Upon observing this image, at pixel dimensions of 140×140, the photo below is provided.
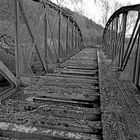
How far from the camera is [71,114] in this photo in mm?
1767

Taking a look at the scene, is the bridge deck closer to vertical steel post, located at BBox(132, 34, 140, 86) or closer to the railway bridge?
the railway bridge

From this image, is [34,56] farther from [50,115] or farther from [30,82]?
[50,115]

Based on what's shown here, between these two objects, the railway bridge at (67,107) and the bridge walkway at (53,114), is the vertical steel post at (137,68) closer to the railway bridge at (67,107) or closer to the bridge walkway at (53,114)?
the railway bridge at (67,107)

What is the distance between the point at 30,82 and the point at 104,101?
122 centimetres

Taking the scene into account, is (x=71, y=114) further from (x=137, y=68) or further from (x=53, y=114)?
(x=137, y=68)

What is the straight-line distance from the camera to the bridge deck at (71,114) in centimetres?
140

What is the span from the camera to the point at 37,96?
2.41 metres

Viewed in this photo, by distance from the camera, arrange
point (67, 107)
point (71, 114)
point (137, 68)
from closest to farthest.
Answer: point (71, 114) → point (67, 107) → point (137, 68)

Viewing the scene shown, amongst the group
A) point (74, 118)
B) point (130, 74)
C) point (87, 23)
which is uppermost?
point (87, 23)

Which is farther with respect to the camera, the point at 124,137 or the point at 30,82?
the point at 30,82

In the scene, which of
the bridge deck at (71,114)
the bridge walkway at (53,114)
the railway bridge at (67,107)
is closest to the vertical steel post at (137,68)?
the railway bridge at (67,107)

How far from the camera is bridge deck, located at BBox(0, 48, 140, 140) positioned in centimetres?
140

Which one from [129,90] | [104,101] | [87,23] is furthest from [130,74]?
[87,23]

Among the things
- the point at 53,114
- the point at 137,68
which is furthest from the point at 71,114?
the point at 137,68
